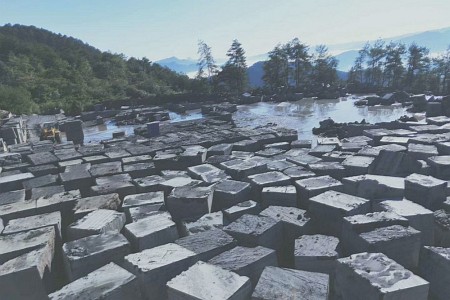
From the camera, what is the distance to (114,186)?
6.34 meters

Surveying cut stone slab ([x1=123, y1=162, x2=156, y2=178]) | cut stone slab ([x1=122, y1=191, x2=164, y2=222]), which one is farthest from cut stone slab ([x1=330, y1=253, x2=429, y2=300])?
cut stone slab ([x1=123, y1=162, x2=156, y2=178])

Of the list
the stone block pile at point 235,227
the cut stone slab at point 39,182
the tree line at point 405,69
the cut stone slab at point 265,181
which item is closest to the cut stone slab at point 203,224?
the stone block pile at point 235,227

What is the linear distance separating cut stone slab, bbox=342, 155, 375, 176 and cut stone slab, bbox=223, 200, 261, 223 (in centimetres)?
230

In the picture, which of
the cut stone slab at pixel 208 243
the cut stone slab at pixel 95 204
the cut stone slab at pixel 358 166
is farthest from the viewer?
the cut stone slab at pixel 358 166

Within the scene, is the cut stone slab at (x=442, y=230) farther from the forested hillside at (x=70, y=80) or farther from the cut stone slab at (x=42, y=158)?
the forested hillside at (x=70, y=80)

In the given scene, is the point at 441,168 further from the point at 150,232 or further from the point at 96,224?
the point at 96,224

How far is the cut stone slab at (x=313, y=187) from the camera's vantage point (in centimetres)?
552

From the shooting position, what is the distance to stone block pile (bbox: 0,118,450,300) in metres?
3.37

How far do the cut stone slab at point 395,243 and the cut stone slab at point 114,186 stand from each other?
162 inches

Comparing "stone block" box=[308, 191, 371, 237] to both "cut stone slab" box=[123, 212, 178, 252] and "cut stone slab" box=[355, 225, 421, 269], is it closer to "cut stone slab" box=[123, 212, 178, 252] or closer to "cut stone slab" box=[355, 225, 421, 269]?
"cut stone slab" box=[355, 225, 421, 269]

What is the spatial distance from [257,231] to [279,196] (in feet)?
4.30

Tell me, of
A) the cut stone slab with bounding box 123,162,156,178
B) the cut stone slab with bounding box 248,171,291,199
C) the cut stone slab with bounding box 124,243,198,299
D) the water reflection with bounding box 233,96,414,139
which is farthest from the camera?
the water reflection with bounding box 233,96,414,139

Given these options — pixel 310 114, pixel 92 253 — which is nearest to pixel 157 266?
pixel 92 253

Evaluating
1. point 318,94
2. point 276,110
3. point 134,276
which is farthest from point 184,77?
point 134,276
